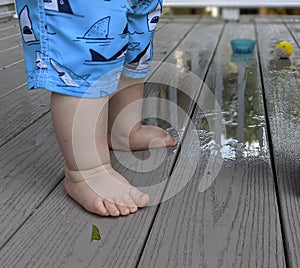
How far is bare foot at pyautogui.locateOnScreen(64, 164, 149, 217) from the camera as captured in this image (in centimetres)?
90

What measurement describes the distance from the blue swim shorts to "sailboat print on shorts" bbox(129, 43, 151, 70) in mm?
142

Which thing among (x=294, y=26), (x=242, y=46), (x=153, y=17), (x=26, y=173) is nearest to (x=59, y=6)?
(x=153, y=17)

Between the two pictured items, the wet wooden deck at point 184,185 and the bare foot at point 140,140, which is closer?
the wet wooden deck at point 184,185

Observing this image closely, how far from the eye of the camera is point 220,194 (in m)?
0.96

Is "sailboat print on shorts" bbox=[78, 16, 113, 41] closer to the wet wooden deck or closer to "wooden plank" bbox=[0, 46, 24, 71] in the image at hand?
the wet wooden deck

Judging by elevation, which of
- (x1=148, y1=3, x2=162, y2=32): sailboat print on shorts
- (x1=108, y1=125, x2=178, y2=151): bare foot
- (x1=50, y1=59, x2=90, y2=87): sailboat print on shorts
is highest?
(x1=148, y1=3, x2=162, y2=32): sailboat print on shorts

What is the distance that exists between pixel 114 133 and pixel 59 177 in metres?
0.19

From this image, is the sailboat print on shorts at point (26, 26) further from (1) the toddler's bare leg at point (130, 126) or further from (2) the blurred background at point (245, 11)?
(2) the blurred background at point (245, 11)

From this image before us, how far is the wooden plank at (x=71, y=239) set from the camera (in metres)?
0.76

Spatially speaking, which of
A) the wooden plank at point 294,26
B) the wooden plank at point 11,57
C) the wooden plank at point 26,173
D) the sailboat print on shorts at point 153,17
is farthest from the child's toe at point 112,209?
the wooden plank at point 294,26

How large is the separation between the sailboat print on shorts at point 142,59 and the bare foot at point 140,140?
149 millimetres

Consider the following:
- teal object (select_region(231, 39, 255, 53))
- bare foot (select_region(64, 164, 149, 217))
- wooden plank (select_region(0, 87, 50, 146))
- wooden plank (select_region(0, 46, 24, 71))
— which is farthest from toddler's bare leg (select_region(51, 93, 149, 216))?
teal object (select_region(231, 39, 255, 53))

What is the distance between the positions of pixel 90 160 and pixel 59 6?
276mm

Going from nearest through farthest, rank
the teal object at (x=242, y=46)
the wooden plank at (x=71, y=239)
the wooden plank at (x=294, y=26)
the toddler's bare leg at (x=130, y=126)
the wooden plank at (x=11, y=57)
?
1. the wooden plank at (x=71, y=239)
2. the toddler's bare leg at (x=130, y=126)
3. the wooden plank at (x=11, y=57)
4. the teal object at (x=242, y=46)
5. the wooden plank at (x=294, y=26)
